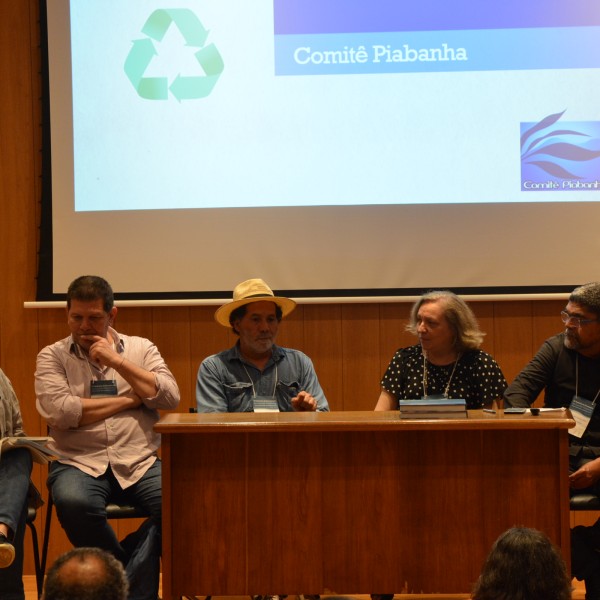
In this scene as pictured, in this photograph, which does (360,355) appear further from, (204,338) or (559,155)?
(559,155)

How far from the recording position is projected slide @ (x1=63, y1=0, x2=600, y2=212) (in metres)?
4.29

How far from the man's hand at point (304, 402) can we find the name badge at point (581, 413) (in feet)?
3.40

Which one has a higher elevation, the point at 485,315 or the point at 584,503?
the point at 485,315

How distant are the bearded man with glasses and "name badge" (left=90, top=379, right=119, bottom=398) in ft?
5.35

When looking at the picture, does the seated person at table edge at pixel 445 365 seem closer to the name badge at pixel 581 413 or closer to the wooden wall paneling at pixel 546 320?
the name badge at pixel 581 413

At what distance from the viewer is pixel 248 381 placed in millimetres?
3797

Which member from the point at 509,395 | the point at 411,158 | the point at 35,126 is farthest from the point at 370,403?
the point at 35,126

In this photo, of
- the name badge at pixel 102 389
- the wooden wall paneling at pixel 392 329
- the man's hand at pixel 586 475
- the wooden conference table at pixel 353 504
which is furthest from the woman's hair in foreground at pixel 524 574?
the wooden wall paneling at pixel 392 329

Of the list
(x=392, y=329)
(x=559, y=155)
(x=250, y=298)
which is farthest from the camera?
(x=392, y=329)

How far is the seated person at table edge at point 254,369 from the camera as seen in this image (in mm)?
3736

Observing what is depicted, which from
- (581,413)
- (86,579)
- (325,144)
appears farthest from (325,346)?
(86,579)

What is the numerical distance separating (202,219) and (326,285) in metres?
0.70

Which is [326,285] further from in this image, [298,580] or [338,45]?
[298,580]

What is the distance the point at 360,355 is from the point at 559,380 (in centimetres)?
106
